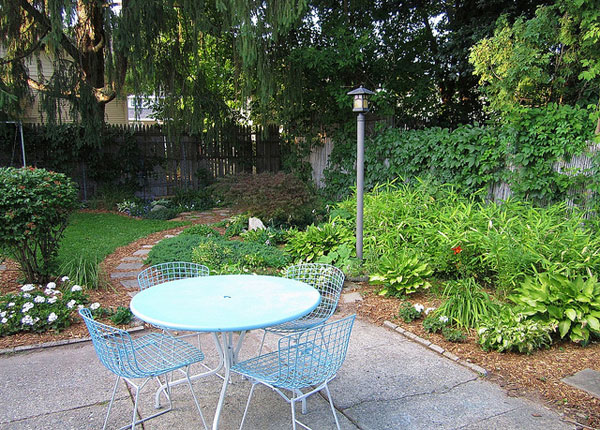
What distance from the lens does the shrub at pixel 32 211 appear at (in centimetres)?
426

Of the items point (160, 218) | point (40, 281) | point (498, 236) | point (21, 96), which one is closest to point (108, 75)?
point (21, 96)

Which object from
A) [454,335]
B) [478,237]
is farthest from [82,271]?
[478,237]

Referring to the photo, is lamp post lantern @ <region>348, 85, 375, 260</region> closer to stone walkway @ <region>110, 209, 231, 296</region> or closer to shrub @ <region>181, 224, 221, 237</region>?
stone walkway @ <region>110, 209, 231, 296</region>

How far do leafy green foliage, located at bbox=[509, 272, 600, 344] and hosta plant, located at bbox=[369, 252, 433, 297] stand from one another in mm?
1052

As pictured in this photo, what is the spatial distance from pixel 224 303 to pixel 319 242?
3.32 m

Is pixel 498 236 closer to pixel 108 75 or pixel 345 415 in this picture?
pixel 345 415

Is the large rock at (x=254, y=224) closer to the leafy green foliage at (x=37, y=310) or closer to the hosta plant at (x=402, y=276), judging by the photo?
the hosta plant at (x=402, y=276)

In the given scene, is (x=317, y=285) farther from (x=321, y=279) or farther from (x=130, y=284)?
(x=130, y=284)

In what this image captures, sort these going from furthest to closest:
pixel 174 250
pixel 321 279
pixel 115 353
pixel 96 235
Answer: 1. pixel 96 235
2. pixel 174 250
3. pixel 321 279
4. pixel 115 353

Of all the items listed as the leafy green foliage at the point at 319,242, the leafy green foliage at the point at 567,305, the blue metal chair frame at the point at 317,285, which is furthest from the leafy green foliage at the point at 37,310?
the leafy green foliage at the point at 567,305

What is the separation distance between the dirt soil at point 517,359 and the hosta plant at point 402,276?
0.36 feet

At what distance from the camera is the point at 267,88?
877 centimetres

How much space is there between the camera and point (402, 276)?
181 inches

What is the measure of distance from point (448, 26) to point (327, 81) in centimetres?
313
